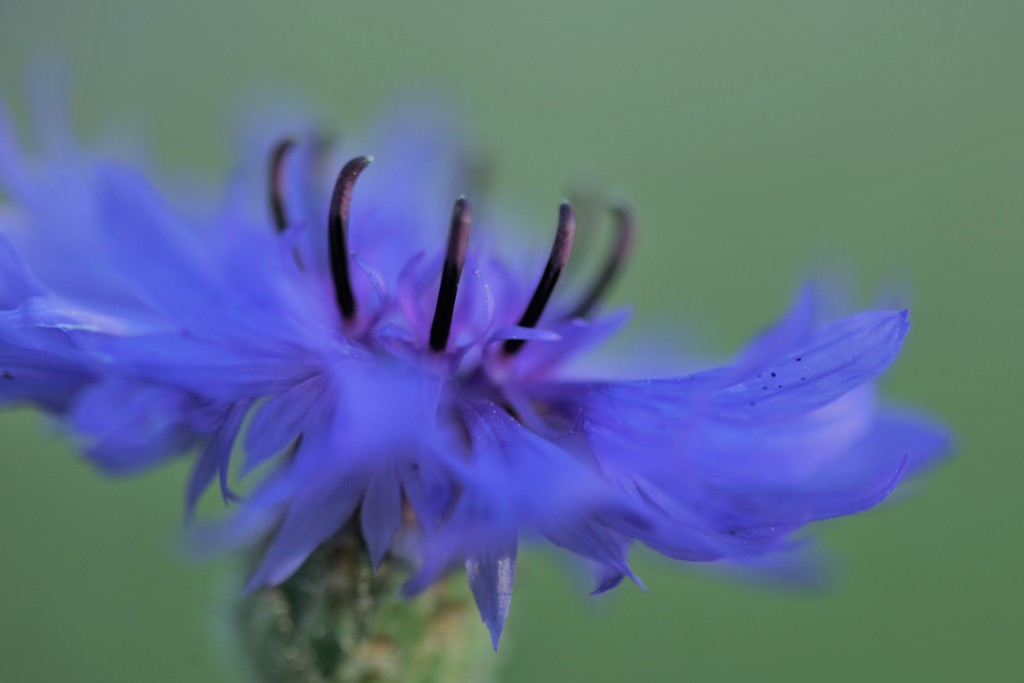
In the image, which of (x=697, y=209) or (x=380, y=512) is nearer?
(x=380, y=512)

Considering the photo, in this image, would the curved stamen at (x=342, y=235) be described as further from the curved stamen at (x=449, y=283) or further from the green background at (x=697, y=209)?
the green background at (x=697, y=209)

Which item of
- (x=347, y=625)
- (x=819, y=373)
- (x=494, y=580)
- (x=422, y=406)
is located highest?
(x=819, y=373)

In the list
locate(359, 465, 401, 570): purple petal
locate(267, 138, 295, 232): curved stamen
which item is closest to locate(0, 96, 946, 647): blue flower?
locate(359, 465, 401, 570): purple petal

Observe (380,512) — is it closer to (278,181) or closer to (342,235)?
(342,235)

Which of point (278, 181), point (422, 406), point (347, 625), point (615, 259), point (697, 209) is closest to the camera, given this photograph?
point (422, 406)

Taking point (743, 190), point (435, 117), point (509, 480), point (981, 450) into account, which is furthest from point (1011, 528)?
point (509, 480)

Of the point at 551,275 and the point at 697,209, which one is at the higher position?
the point at 551,275

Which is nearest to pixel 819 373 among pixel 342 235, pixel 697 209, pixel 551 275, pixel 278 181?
pixel 551 275
